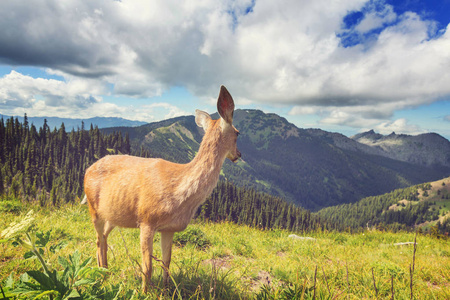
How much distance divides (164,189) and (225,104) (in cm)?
185

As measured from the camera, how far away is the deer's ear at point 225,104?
362cm

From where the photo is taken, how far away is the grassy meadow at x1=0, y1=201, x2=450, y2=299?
3938 mm

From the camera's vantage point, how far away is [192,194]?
391 cm

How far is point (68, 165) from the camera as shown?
12056 cm

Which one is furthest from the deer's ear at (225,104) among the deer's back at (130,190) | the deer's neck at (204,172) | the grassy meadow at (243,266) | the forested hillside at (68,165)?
the forested hillside at (68,165)

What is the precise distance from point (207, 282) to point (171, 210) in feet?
5.52

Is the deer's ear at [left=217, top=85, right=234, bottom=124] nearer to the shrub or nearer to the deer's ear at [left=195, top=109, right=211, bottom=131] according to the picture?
the deer's ear at [left=195, top=109, right=211, bottom=131]

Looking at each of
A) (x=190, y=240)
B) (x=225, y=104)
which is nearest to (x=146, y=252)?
(x=225, y=104)

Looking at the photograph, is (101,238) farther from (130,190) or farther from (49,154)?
(49,154)

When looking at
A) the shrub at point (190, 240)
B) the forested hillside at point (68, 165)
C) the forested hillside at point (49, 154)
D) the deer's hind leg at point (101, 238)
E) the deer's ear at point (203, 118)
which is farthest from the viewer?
the forested hillside at point (68, 165)

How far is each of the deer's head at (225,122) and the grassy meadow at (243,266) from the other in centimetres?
194

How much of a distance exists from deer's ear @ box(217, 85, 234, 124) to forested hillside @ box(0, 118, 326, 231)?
91.9 m

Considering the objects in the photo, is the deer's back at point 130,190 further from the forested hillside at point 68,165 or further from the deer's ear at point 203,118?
the forested hillside at point 68,165

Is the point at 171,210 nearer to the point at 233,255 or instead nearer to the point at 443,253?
the point at 233,255
